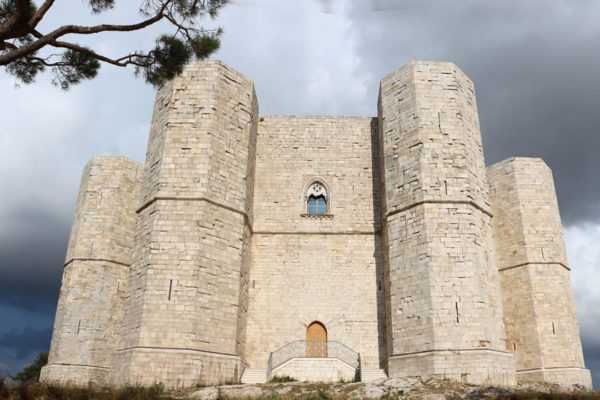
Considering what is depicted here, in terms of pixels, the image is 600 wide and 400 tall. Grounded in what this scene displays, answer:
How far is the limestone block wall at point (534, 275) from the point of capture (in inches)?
587

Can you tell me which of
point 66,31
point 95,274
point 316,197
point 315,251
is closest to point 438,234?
point 315,251

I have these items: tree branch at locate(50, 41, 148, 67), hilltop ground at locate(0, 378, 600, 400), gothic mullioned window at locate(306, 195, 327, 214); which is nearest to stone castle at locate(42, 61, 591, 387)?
gothic mullioned window at locate(306, 195, 327, 214)

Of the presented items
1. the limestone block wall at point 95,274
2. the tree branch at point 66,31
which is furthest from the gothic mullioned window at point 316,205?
the tree branch at point 66,31

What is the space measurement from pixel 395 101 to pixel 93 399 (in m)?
11.5

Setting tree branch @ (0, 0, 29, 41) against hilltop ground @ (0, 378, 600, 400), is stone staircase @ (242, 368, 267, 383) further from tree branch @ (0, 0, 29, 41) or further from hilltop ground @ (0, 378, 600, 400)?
tree branch @ (0, 0, 29, 41)

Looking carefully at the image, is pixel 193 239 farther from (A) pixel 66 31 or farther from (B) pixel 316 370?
(A) pixel 66 31

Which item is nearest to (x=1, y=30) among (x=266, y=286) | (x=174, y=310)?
(x=174, y=310)

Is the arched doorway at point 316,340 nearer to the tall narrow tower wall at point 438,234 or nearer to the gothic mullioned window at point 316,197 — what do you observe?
the tall narrow tower wall at point 438,234

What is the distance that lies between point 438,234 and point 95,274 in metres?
10.8

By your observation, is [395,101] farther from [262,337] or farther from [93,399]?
[93,399]

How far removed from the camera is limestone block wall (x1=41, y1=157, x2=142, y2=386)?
15039 millimetres

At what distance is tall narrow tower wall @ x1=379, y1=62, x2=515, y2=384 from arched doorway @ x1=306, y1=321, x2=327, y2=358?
1921mm

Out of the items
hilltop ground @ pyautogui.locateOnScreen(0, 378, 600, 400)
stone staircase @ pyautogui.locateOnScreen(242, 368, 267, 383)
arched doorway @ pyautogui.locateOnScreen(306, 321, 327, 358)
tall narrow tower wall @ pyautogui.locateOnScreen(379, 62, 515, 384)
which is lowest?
hilltop ground @ pyautogui.locateOnScreen(0, 378, 600, 400)

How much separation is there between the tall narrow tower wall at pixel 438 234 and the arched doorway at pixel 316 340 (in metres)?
1.92
